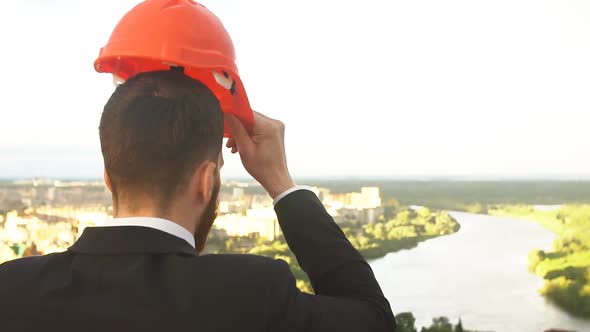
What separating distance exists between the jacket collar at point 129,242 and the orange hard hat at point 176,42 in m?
0.13

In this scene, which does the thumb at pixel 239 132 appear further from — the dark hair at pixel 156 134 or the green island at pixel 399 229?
the green island at pixel 399 229

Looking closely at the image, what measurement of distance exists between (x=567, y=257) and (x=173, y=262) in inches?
161

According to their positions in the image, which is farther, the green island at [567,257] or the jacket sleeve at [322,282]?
the green island at [567,257]

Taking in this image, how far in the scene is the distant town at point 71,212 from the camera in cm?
228

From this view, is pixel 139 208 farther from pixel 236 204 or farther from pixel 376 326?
pixel 236 204

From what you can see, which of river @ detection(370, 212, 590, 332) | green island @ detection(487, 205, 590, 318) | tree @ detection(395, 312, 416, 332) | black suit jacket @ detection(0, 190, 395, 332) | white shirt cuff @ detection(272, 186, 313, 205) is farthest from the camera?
river @ detection(370, 212, 590, 332)

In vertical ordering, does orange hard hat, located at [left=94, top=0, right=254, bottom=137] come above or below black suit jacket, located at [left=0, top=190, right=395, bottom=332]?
above

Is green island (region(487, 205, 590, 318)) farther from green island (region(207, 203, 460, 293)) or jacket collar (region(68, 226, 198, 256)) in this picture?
jacket collar (region(68, 226, 198, 256))

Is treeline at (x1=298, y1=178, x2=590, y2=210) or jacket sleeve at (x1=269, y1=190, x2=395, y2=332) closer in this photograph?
jacket sleeve at (x1=269, y1=190, x2=395, y2=332)

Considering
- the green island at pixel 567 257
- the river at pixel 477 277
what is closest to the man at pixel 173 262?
the river at pixel 477 277

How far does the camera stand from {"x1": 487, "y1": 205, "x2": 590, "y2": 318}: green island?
3566 mm

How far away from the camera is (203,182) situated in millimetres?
353

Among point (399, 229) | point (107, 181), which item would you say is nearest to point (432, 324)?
point (399, 229)

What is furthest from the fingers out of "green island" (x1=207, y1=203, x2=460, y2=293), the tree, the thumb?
"green island" (x1=207, y1=203, x2=460, y2=293)
